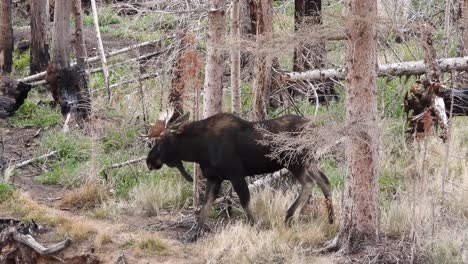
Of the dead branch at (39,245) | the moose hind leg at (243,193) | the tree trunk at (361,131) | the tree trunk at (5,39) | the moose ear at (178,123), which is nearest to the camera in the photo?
the tree trunk at (361,131)

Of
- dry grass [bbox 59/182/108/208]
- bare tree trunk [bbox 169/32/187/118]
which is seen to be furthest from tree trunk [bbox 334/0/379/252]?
dry grass [bbox 59/182/108/208]

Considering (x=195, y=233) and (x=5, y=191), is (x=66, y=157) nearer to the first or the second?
(x=5, y=191)

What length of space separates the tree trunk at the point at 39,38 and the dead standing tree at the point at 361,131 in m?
12.7

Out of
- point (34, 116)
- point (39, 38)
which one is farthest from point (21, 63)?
point (34, 116)

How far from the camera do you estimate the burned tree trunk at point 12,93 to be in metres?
16.8

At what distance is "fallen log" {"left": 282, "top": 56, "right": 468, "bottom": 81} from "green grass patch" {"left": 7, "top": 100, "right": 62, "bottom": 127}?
5.88m

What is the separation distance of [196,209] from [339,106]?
3.75 metres

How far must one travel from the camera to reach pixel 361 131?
8.72m

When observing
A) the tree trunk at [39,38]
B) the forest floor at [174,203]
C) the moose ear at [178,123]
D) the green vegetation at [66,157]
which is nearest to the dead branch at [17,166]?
the forest floor at [174,203]

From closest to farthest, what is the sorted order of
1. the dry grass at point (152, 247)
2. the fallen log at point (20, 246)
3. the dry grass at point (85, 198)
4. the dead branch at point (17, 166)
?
the dry grass at point (152, 247) → the fallen log at point (20, 246) → the dry grass at point (85, 198) → the dead branch at point (17, 166)

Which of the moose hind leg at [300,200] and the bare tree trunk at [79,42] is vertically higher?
the bare tree trunk at [79,42]

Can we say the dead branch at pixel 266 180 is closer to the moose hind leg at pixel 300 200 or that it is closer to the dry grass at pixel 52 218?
the moose hind leg at pixel 300 200

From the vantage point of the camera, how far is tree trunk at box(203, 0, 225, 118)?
1101 cm

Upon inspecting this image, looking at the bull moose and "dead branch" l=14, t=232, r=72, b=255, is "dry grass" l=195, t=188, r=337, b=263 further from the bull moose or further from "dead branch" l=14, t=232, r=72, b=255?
"dead branch" l=14, t=232, r=72, b=255
